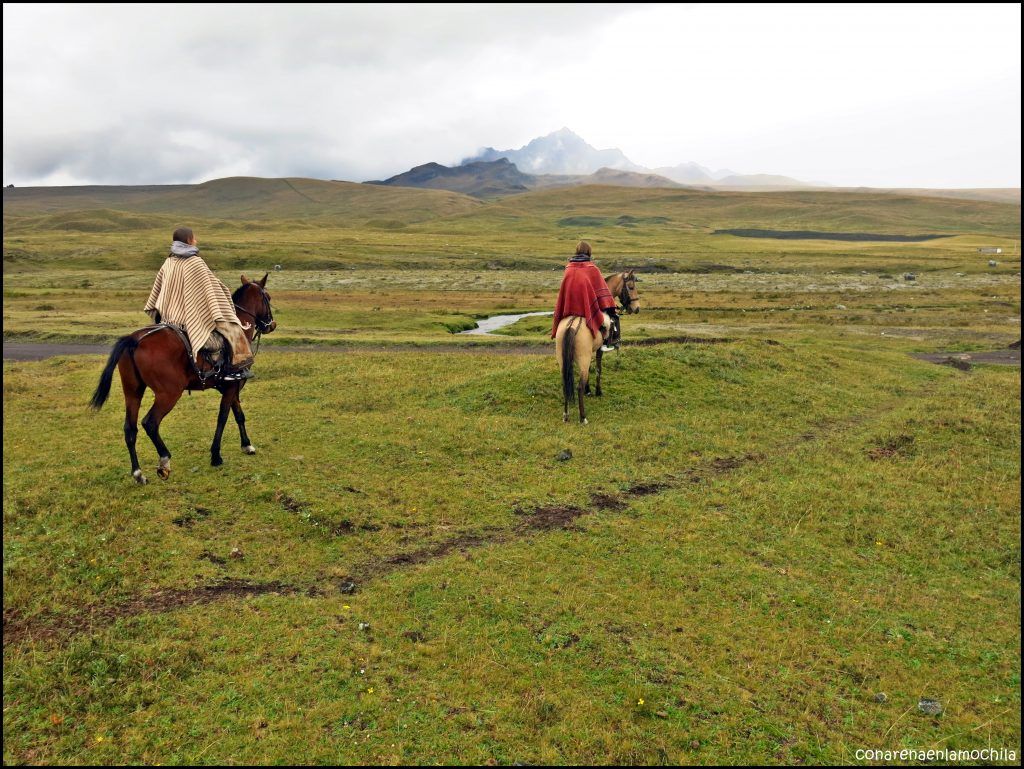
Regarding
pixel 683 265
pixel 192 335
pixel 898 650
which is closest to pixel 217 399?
pixel 192 335

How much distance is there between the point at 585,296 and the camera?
1608cm

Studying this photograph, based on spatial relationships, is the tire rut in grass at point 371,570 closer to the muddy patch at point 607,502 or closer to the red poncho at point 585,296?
the muddy patch at point 607,502

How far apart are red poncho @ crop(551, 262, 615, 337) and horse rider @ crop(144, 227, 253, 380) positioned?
8.27 metres

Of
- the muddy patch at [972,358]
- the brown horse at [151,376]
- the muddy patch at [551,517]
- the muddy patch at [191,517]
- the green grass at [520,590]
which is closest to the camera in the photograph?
the green grass at [520,590]

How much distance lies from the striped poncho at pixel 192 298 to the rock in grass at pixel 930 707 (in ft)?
42.9

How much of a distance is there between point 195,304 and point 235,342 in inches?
42.3

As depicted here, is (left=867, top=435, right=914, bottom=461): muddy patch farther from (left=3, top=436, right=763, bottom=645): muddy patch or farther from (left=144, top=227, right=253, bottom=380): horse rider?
(left=144, top=227, right=253, bottom=380): horse rider

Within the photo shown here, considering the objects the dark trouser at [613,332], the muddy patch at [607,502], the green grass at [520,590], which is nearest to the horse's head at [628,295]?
the dark trouser at [613,332]

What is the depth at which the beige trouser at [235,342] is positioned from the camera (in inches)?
475

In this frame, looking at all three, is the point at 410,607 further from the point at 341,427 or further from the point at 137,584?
the point at 341,427

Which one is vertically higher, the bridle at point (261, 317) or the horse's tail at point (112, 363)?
the bridle at point (261, 317)

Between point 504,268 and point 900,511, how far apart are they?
81.3 meters

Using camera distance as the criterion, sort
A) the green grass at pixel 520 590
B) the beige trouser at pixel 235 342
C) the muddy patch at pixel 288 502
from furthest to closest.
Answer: the beige trouser at pixel 235 342 < the muddy patch at pixel 288 502 < the green grass at pixel 520 590

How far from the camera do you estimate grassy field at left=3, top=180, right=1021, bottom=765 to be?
638 centimetres
